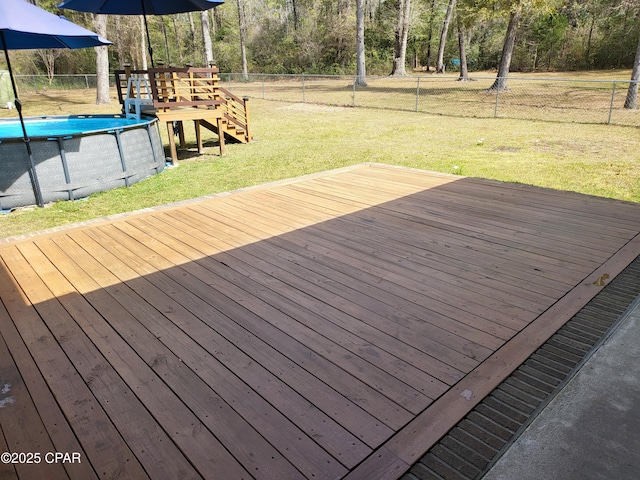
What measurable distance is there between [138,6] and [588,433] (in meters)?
9.21

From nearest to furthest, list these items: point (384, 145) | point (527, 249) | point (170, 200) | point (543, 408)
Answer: point (543, 408)
point (527, 249)
point (170, 200)
point (384, 145)

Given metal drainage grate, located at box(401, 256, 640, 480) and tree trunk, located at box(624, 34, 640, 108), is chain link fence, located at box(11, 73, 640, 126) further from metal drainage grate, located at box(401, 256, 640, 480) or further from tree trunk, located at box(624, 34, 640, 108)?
metal drainage grate, located at box(401, 256, 640, 480)

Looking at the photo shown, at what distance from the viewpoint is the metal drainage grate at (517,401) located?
1781 millimetres

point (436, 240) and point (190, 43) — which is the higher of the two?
point (190, 43)

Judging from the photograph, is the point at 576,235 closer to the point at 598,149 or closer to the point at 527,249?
the point at 527,249

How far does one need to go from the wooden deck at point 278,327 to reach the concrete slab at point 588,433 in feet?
0.96

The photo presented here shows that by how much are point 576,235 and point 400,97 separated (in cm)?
1682

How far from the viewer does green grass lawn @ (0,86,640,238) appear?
6211 millimetres

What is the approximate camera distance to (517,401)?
212 centimetres

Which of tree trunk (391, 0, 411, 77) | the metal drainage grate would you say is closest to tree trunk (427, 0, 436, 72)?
tree trunk (391, 0, 411, 77)

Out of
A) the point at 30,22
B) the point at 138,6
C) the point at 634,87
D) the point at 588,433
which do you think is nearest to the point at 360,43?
the point at 634,87

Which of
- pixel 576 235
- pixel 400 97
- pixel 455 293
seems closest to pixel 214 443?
pixel 455 293

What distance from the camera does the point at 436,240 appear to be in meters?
4.09

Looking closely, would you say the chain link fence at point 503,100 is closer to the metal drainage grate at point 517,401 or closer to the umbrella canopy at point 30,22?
the metal drainage grate at point 517,401
